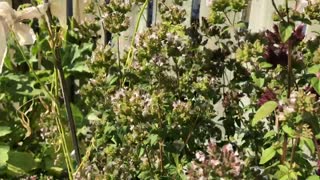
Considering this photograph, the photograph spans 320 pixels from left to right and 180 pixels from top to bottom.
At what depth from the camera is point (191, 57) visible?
5.25 feet

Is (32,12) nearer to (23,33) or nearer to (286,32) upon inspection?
(23,33)

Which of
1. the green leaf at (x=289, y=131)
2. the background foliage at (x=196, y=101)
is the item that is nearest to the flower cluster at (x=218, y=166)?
the background foliage at (x=196, y=101)

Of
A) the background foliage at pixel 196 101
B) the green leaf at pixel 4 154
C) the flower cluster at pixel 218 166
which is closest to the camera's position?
the flower cluster at pixel 218 166

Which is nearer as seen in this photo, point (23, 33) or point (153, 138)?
point (23, 33)

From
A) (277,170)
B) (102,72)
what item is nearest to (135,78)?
(102,72)

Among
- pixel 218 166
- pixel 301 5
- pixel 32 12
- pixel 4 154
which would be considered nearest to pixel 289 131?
pixel 218 166

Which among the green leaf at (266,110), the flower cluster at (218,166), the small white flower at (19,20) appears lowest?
the flower cluster at (218,166)

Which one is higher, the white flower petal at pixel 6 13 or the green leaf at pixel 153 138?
the white flower petal at pixel 6 13

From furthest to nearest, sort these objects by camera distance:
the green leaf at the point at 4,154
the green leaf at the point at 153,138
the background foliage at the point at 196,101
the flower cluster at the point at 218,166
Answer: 1. the green leaf at the point at 4,154
2. the green leaf at the point at 153,138
3. the background foliage at the point at 196,101
4. the flower cluster at the point at 218,166

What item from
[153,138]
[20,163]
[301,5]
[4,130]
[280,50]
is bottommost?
[20,163]

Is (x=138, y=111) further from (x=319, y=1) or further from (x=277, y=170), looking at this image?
(x=319, y=1)

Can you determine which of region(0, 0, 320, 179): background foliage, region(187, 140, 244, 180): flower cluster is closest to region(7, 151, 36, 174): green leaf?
region(0, 0, 320, 179): background foliage

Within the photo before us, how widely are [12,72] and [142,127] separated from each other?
3.53 ft

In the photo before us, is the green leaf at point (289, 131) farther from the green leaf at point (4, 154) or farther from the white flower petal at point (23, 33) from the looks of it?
the green leaf at point (4, 154)
